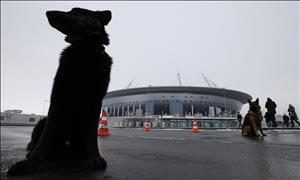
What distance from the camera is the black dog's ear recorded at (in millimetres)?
2275

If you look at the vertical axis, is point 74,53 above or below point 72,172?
above

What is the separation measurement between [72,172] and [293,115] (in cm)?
1786

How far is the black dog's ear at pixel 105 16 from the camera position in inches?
89.6

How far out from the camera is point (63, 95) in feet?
5.54

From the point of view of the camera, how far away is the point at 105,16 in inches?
91.0

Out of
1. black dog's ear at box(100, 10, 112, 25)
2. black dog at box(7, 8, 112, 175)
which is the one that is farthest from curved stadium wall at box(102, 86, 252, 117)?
black dog at box(7, 8, 112, 175)

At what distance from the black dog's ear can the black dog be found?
0.82 feet

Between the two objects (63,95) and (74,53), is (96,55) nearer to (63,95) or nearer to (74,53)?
(74,53)

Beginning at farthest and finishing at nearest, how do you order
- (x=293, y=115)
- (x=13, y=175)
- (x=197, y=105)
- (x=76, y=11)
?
(x=197, y=105), (x=293, y=115), (x=76, y=11), (x=13, y=175)

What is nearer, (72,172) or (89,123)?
(72,172)

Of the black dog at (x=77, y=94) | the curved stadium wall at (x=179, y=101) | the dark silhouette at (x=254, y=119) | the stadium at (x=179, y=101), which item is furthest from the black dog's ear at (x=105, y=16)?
the curved stadium wall at (x=179, y=101)

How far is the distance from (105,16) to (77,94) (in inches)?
46.4

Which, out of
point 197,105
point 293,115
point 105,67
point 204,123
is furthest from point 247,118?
point 197,105

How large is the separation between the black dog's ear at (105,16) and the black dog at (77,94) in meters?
0.25
